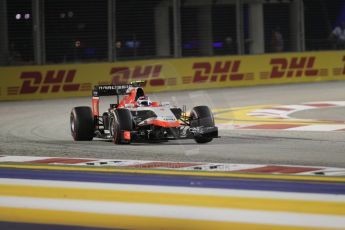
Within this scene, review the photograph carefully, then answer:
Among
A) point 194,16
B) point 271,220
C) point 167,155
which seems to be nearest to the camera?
point 271,220

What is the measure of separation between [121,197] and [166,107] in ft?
18.4

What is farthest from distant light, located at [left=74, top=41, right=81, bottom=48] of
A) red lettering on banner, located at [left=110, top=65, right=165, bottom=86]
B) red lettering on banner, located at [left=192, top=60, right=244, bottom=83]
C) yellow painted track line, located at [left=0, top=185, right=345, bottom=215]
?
yellow painted track line, located at [left=0, top=185, right=345, bottom=215]

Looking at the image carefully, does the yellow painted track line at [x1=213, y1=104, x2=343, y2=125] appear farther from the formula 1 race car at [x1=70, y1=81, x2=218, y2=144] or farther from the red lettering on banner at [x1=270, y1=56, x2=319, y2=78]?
the red lettering on banner at [x1=270, y1=56, x2=319, y2=78]

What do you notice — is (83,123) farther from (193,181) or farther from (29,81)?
(29,81)

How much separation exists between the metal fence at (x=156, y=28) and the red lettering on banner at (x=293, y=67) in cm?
35

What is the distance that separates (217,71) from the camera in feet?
71.0

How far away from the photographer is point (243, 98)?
59.1ft

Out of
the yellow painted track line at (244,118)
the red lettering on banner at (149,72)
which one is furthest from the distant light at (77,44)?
the yellow painted track line at (244,118)

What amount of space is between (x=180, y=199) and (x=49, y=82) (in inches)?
621

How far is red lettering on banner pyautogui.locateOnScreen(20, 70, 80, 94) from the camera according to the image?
19.5m

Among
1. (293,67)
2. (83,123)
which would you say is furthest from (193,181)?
(293,67)

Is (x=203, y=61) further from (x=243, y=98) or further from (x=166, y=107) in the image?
(x=166, y=107)

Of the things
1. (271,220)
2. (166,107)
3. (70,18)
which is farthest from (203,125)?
(70,18)

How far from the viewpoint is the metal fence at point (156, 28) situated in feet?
63.6
